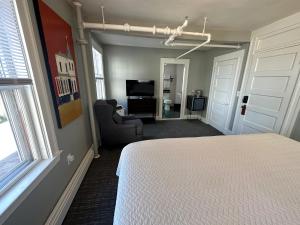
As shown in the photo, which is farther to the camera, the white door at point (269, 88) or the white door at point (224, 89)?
the white door at point (224, 89)

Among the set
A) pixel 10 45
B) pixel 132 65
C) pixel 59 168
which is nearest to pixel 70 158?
pixel 59 168

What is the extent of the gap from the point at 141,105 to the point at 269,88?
309 cm

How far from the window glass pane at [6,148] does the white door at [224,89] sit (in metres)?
3.83

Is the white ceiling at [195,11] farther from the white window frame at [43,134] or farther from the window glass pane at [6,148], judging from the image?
the window glass pane at [6,148]

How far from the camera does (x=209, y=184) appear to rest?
839mm

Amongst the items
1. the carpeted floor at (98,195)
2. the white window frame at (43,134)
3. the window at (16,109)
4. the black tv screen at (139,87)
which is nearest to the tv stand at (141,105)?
the black tv screen at (139,87)

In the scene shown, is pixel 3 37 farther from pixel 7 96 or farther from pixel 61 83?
pixel 61 83

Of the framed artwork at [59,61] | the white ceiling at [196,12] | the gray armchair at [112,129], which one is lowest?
the gray armchair at [112,129]

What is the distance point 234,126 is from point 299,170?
225 cm

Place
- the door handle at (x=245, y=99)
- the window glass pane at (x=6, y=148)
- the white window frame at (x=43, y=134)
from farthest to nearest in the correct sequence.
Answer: the door handle at (x=245, y=99) < the window glass pane at (x=6, y=148) < the white window frame at (x=43, y=134)

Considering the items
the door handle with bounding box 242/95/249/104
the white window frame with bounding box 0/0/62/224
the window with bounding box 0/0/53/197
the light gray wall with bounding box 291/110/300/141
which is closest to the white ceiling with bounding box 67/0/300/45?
the white window frame with bounding box 0/0/62/224

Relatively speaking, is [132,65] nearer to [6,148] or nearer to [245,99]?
[245,99]

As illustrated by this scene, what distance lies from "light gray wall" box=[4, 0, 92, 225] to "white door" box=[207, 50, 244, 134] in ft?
10.9

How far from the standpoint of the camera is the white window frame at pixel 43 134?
0.77 m
